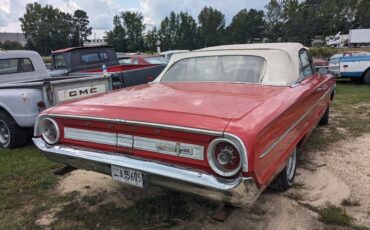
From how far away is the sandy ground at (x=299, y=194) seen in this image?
10.6ft

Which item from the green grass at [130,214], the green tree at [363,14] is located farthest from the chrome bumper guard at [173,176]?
the green tree at [363,14]

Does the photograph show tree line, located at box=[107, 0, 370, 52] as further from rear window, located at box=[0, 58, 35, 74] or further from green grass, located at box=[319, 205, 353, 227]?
green grass, located at box=[319, 205, 353, 227]

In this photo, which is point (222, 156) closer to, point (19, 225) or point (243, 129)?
point (243, 129)

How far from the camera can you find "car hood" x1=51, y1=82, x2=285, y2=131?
2.56 meters

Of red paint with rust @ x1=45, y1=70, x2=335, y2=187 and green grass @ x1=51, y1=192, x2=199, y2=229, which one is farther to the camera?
green grass @ x1=51, y1=192, x2=199, y2=229

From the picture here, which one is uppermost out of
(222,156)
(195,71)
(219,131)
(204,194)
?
(195,71)

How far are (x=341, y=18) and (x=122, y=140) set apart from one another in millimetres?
87726

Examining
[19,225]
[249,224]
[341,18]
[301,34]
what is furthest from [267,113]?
[341,18]

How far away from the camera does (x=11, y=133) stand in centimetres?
573

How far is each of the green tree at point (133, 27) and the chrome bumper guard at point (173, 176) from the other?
235ft

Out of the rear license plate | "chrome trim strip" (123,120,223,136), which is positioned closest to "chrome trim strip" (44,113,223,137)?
"chrome trim strip" (123,120,223,136)

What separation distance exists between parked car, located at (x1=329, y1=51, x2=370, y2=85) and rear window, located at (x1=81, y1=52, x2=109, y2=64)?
7721 mm

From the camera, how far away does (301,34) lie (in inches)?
2847

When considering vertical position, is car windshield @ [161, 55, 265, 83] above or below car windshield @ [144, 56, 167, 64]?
above
